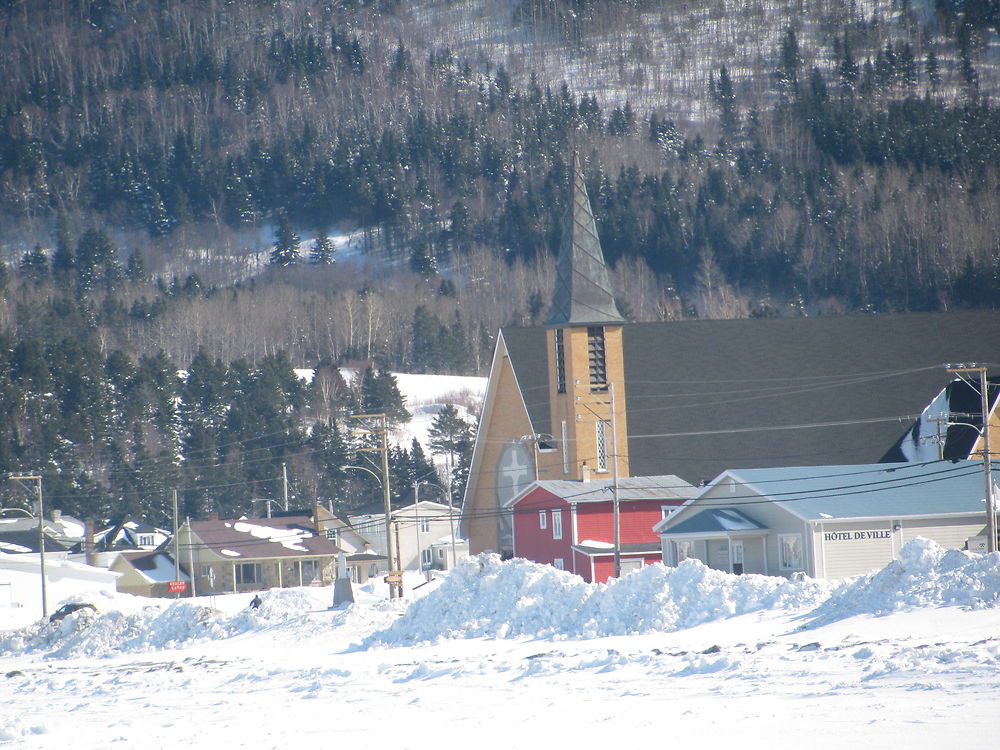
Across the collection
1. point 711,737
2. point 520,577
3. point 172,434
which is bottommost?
point 172,434

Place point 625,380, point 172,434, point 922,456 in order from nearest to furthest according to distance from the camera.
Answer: point 922,456, point 625,380, point 172,434

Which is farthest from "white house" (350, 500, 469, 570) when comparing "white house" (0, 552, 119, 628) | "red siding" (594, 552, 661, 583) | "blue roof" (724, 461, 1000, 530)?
"blue roof" (724, 461, 1000, 530)

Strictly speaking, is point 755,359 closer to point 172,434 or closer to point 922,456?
point 922,456

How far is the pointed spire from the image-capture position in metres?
55.6

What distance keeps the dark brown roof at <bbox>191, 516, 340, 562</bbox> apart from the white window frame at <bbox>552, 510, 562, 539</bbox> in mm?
26366

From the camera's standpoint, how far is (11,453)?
102 metres

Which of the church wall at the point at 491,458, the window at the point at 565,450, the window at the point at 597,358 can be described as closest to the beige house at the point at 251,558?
the church wall at the point at 491,458

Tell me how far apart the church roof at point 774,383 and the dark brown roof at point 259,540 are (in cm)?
2187

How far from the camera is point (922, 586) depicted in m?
24.4

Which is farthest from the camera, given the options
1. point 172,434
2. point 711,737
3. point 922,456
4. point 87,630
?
point 172,434

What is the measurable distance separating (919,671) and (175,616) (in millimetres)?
22831

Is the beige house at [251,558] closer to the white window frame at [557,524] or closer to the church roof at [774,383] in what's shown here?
the church roof at [774,383]

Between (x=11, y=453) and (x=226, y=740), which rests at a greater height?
(x=226, y=740)

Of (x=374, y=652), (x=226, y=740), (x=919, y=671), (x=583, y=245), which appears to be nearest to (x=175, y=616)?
(x=374, y=652)
